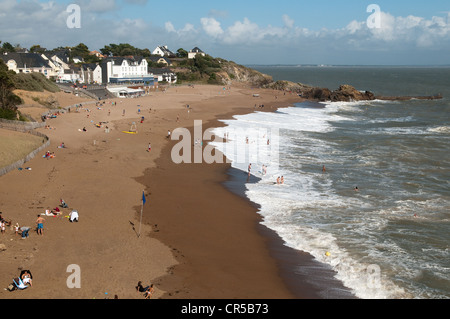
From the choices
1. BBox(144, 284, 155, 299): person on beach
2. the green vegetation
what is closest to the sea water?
BBox(144, 284, 155, 299): person on beach

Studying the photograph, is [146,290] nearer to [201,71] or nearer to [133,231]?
[133,231]

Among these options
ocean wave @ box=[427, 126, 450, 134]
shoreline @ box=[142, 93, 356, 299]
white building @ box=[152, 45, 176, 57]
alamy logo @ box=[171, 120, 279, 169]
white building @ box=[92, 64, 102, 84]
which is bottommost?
shoreline @ box=[142, 93, 356, 299]

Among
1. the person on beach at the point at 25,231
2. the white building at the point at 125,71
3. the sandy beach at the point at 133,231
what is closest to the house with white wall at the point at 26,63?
the white building at the point at 125,71

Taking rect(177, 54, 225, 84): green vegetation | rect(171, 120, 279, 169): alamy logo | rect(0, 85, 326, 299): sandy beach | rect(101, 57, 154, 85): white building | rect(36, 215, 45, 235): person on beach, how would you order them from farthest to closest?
rect(177, 54, 225, 84): green vegetation < rect(101, 57, 154, 85): white building < rect(171, 120, 279, 169): alamy logo < rect(36, 215, 45, 235): person on beach < rect(0, 85, 326, 299): sandy beach

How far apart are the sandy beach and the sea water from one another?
2.00 metres

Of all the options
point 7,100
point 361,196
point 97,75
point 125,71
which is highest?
point 125,71

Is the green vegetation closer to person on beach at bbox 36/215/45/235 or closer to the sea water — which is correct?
the sea water

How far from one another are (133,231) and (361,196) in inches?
582

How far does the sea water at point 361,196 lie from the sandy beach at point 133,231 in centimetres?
200

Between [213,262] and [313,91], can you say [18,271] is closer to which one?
[213,262]

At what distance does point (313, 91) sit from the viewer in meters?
98.8

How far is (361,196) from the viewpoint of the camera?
2617cm

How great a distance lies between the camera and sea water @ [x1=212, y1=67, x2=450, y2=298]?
56.4ft

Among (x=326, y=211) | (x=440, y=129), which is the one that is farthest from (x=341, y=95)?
(x=326, y=211)
